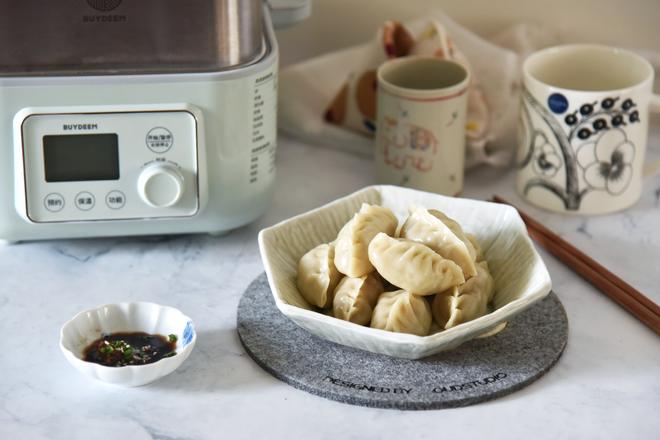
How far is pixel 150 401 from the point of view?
72 centimetres

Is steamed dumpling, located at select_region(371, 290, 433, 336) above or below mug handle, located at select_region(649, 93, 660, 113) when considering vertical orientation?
below

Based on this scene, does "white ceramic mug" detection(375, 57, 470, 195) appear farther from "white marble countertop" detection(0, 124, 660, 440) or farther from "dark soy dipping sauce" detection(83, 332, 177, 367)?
"dark soy dipping sauce" detection(83, 332, 177, 367)

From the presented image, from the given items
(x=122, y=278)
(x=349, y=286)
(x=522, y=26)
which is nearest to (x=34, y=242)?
(x=122, y=278)

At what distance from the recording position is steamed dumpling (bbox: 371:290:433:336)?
721 millimetres

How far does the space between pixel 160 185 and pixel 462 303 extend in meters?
0.27

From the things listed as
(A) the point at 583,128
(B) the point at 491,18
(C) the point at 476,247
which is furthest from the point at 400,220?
(B) the point at 491,18

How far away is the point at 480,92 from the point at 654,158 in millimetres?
196

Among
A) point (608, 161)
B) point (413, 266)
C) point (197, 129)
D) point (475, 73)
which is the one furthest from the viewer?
point (475, 73)

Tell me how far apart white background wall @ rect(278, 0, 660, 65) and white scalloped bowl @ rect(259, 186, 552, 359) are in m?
0.36

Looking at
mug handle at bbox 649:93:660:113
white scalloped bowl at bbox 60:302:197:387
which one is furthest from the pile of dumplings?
mug handle at bbox 649:93:660:113

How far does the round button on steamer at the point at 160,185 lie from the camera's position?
83cm

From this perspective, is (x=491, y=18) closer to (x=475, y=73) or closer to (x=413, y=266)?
(x=475, y=73)

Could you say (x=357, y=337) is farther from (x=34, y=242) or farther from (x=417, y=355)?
(x=34, y=242)

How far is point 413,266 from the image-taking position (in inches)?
28.4
